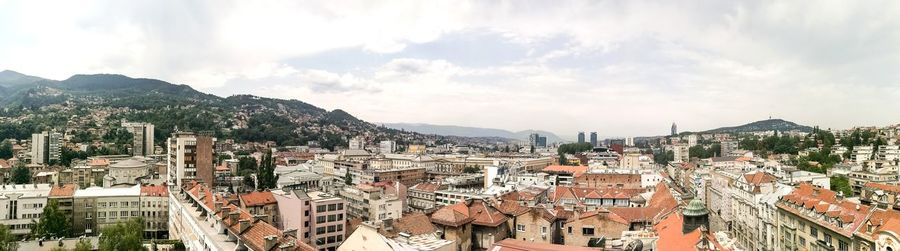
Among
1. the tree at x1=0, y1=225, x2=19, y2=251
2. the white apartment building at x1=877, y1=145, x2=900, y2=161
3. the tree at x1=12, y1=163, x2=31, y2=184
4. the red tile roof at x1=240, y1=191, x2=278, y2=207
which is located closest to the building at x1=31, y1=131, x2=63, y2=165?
the tree at x1=12, y1=163, x2=31, y2=184

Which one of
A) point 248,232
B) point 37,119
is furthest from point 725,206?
point 37,119

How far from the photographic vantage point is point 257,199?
164 ft

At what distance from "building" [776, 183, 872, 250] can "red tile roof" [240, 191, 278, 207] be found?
4138cm

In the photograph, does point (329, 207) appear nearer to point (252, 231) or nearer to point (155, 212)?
point (252, 231)

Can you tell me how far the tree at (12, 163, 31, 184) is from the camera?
7962cm

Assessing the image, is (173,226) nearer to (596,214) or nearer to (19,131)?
(596,214)

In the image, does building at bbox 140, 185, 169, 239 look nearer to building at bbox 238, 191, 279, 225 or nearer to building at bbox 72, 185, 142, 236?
building at bbox 72, 185, 142, 236

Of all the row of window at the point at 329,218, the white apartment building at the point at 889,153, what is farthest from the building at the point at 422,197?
the white apartment building at the point at 889,153

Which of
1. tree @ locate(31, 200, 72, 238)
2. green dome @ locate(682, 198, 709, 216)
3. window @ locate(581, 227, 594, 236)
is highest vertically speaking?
green dome @ locate(682, 198, 709, 216)

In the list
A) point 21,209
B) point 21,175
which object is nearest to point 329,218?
point 21,209

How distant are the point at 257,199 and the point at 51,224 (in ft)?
57.8

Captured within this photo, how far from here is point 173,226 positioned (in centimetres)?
4738

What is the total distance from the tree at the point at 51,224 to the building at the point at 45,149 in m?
65.4

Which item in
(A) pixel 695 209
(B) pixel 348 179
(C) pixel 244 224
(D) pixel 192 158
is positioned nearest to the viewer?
(A) pixel 695 209
